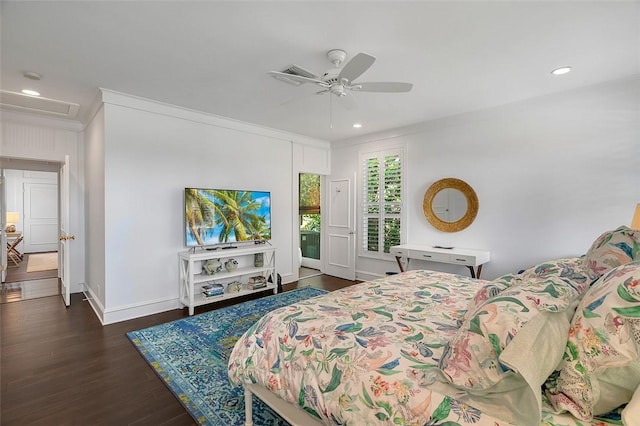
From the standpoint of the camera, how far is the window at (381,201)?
16.2ft

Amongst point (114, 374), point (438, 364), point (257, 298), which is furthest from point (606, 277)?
point (257, 298)

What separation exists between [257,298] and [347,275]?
6.18 ft

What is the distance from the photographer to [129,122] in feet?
11.5

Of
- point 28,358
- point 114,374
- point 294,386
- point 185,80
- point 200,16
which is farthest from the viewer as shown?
point 185,80

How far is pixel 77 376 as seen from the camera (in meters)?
2.35

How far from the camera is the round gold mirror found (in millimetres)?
4141

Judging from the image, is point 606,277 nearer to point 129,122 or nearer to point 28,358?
point 28,358

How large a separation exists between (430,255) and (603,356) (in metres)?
3.29

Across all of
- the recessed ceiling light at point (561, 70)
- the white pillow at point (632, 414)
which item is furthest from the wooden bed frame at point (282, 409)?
the recessed ceiling light at point (561, 70)

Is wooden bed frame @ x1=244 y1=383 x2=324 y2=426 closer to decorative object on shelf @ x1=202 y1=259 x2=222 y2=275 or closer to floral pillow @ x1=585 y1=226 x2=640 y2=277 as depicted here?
floral pillow @ x1=585 y1=226 x2=640 y2=277

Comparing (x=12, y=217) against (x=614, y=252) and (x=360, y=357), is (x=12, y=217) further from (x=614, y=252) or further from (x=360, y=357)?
(x=614, y=252)

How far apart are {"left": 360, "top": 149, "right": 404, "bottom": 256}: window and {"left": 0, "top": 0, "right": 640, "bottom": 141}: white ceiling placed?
155 centimetres

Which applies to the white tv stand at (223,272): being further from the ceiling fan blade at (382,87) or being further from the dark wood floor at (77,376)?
the ceiling fan blade at (382,87)

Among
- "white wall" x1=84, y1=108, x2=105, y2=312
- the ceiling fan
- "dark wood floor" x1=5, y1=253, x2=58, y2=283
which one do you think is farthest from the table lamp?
the ceiling fan
